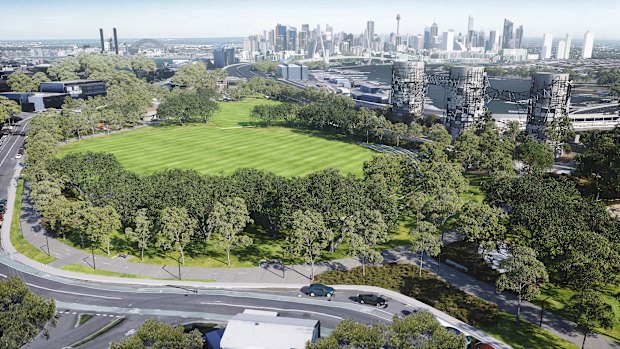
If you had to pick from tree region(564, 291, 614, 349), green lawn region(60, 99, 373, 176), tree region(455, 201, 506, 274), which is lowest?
→ green lawn region(60, 99, 373, 176)

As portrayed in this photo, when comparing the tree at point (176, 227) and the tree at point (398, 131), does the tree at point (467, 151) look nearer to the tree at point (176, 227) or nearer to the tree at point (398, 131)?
the tree at point (398, 131)

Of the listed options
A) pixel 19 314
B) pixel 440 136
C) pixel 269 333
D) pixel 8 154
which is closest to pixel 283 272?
pixel 269 333

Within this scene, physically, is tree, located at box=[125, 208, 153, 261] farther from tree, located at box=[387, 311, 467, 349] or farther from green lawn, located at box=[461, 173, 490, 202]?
green lawn, located at box=[461, 173, 490, 202]

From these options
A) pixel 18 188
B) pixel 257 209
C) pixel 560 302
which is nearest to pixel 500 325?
pixel 560 302

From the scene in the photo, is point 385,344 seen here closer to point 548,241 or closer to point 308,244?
point 308,244

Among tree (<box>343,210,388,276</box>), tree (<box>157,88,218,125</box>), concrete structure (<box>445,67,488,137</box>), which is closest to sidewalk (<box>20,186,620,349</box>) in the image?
tree (<box>343,210,388,276</box>)

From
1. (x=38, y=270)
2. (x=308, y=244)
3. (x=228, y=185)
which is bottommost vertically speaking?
(x=38, y=270)
